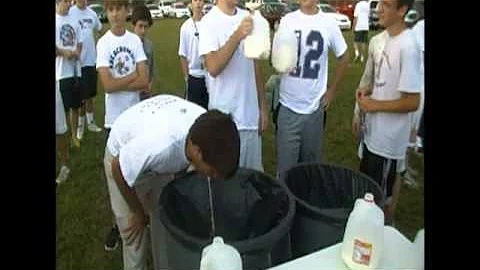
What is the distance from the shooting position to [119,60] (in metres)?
1.22

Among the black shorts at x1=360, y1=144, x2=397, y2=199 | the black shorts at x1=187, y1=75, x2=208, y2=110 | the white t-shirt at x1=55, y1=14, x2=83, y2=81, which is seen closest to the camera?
the white t-shirt at x1=55, y1=14, x2=83, y2=81

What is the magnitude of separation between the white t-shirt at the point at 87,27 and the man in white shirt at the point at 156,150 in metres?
0.17

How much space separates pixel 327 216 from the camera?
4.27 feet

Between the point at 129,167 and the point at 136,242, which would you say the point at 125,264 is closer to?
the point at 136,242

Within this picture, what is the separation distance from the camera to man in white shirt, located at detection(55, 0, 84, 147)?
3.47 feet

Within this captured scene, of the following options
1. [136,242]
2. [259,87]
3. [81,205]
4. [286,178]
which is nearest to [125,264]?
[136,242]

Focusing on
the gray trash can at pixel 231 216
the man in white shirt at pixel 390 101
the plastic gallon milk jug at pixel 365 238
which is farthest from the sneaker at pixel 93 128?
the man in white shirt at pixel 390 101

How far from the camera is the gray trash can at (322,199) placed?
51.4 inches

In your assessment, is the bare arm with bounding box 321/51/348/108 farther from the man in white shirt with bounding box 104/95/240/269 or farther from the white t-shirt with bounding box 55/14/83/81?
the white t-shirt with bounding box 55/14/83/81

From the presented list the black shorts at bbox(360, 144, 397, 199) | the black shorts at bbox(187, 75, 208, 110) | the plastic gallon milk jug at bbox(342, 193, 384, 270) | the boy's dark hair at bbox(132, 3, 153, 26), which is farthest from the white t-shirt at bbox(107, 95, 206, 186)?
the black shorts at bbox(360, 144, 397, 199)

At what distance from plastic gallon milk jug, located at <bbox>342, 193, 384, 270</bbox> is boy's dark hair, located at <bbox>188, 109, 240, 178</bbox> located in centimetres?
33

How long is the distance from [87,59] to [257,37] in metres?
0.47
